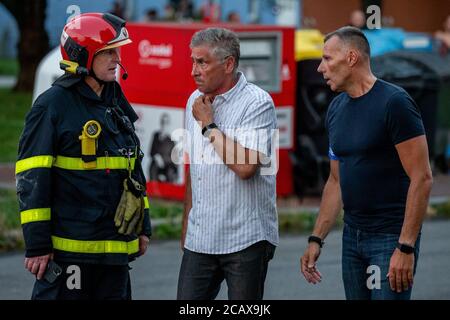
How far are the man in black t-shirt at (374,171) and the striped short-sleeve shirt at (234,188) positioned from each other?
35cm

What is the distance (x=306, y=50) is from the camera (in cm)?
1353

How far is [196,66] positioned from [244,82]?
0.25 m

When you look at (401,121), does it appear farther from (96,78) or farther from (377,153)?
(96,78)

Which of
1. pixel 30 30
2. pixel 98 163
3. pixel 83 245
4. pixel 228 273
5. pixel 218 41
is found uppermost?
pixel 30 30

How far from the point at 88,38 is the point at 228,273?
1.26 m

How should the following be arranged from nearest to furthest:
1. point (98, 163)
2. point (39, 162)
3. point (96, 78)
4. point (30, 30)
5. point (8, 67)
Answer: point (39, 162)
point (98, 163)
point (96, 78)
point (30, 30)
point (8, 67)

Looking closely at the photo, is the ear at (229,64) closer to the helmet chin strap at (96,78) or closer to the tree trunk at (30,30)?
the helmet chin strap at (96,78)

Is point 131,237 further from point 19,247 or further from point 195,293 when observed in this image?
point 19,247

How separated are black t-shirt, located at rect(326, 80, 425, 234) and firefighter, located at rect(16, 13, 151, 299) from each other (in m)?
0.99

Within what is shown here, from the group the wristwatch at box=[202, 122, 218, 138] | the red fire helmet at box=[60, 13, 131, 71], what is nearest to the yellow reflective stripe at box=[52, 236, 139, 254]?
the wristwatch at box=[202, 122, 218, 138]

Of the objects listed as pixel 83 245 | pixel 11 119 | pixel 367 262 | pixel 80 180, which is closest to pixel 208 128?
pixel 80 180

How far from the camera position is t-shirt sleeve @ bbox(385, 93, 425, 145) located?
5.02 m

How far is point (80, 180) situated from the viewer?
506 centimetres
